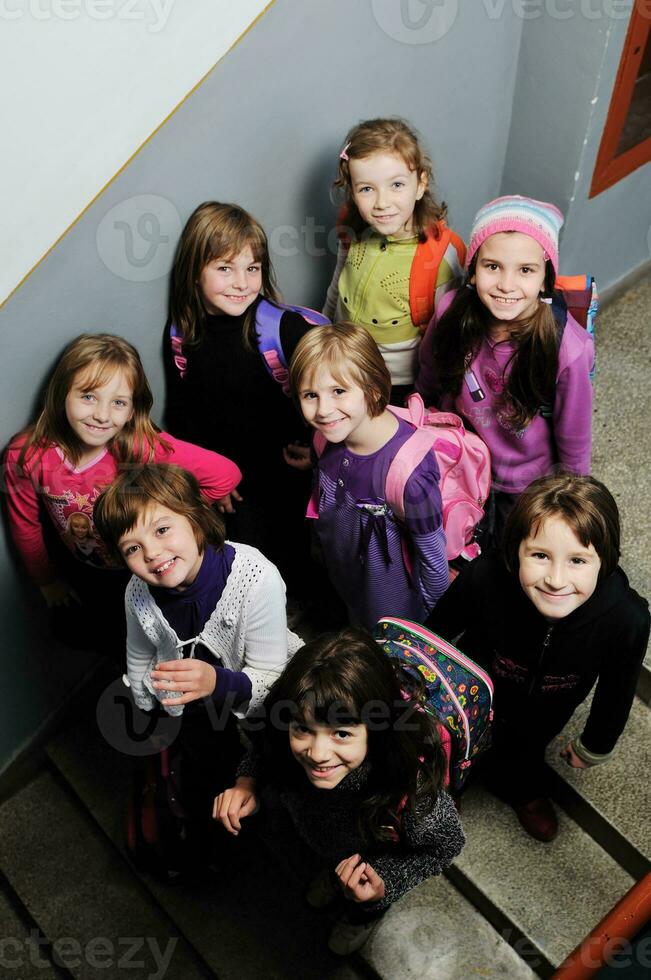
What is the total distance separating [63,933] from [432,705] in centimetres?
156

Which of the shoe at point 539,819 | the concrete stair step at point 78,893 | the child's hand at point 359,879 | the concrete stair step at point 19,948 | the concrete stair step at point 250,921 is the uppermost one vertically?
A: the shoe at point 539,819

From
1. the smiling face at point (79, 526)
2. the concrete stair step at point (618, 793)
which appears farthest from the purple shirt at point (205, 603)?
the concrete stair step at point (618, 793)

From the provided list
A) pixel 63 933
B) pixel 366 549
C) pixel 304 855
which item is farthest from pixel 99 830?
pixel 366 549

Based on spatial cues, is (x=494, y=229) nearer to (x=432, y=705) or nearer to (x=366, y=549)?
(x=366, y=549)

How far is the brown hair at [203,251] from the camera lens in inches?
106

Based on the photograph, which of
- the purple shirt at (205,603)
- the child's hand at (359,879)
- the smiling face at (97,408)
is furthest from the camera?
the smiling face at (97,408)

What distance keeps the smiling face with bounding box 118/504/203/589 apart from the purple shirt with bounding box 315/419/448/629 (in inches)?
20.9

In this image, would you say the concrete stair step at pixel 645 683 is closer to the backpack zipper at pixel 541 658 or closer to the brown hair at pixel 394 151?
the backpack zipper at pixel 541 658

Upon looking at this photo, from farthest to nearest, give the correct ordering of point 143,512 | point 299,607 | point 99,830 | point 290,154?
point 299,607 < point 99,830 < point 290,154 < point 143,512

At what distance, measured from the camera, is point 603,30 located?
128 inches

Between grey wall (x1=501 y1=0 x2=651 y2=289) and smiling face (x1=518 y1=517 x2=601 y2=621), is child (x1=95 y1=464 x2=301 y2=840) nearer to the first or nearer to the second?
smiling face (x1=518 y1=517 x2=601 y2=621)

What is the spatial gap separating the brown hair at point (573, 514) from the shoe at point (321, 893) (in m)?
1.12

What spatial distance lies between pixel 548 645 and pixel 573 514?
0.35m

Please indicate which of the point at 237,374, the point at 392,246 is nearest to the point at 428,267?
the point at 392,246
